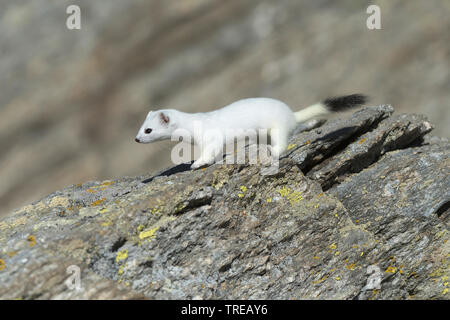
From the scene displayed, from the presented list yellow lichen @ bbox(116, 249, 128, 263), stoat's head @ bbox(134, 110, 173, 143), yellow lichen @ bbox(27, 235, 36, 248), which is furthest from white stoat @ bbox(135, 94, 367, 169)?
yellow lichen @ bbox(27, 235, 36, 248)

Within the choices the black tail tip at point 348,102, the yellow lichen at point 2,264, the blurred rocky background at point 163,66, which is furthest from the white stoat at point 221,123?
the blurred rocky background at point 163,66

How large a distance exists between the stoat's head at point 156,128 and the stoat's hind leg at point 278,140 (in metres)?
1.13

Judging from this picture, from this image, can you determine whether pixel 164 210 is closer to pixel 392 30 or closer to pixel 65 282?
pixel 65 282

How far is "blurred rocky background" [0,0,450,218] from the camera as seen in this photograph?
59.7 ft

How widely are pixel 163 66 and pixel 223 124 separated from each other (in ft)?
51.7

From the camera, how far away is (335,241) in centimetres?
436

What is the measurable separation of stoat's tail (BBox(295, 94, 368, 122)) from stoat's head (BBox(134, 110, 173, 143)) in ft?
5.07

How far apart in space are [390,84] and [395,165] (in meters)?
13.7

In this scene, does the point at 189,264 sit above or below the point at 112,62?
below

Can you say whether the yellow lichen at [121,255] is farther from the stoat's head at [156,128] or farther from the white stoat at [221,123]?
the stoat's head at [156,128]

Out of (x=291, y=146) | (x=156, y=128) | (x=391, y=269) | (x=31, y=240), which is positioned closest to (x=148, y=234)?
(x=31, y=240)

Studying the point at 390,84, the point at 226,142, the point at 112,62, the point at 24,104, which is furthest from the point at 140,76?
the point at 226,142

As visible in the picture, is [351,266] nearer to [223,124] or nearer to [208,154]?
[208,154]
